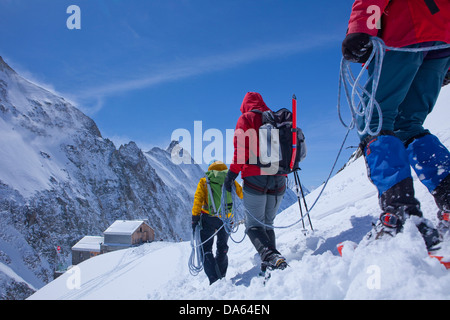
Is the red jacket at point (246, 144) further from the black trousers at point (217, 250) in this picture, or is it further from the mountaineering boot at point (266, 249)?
the black trousers at point (217, 250)

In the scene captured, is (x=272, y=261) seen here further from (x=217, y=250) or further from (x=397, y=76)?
(x=217, y=250)

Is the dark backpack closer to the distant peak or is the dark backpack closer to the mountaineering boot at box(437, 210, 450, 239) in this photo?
the mountaineering boot at box(437, 210, 450, 239)

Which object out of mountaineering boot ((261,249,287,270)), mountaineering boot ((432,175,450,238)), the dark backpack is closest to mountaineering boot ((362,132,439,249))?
mountaineering boot ((432,175,450,238))

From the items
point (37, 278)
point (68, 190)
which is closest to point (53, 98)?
point (68, 190)

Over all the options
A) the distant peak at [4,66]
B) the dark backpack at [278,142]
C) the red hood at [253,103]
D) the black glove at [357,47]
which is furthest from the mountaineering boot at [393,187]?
the distant peak at [4,66]

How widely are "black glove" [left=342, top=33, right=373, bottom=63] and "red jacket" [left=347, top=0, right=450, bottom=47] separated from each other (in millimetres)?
34

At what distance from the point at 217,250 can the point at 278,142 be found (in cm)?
214

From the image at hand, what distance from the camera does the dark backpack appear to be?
2.61 m

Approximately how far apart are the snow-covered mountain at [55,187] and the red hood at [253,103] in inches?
1745

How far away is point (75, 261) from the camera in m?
40.8

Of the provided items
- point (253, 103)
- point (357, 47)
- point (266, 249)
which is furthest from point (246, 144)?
point (357, 47)

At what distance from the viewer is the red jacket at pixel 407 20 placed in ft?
5.23
